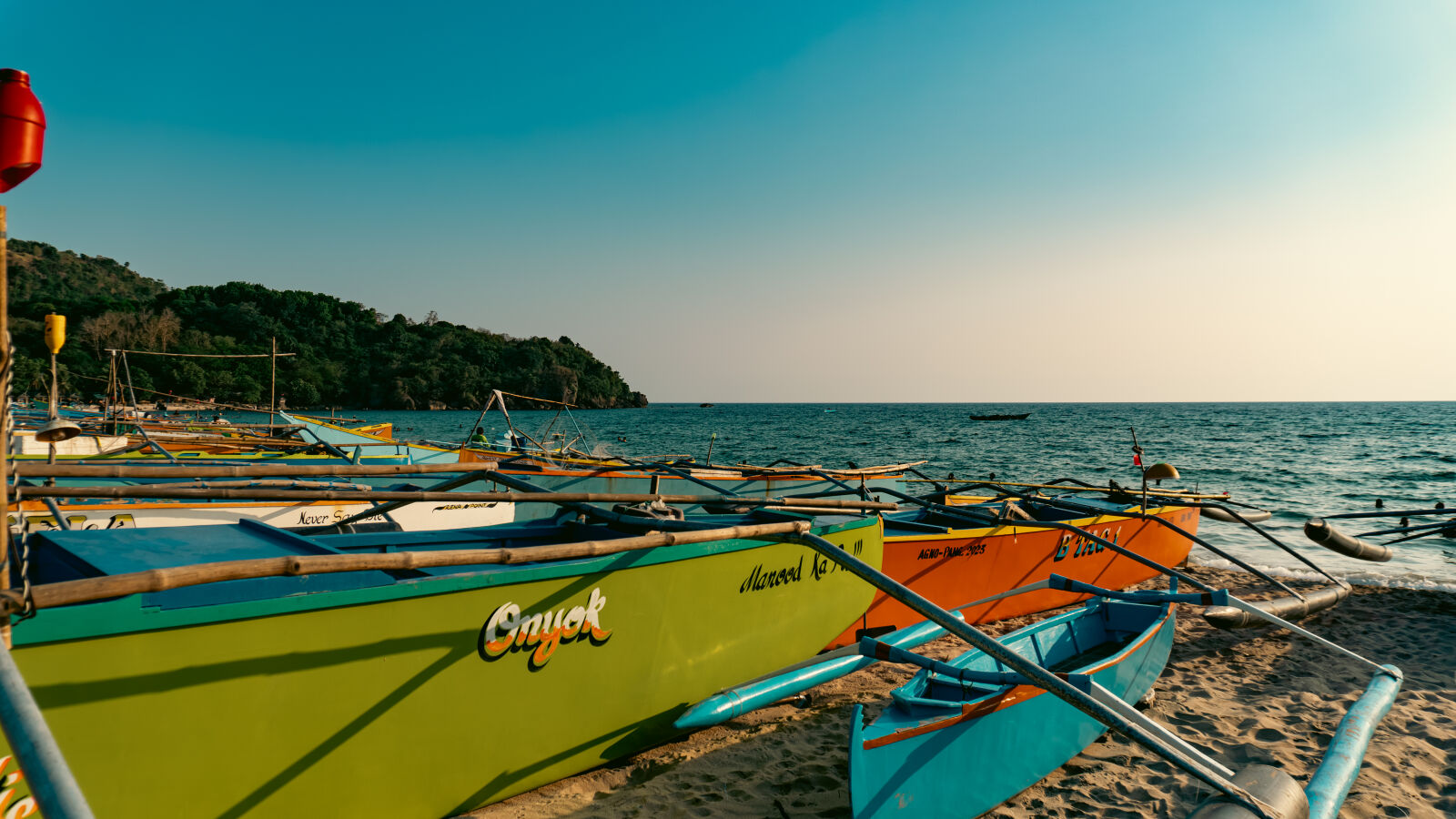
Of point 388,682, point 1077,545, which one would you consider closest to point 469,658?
point 388,682

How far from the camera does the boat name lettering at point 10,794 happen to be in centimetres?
231

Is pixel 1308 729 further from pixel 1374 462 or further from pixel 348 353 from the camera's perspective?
pixel 348 353

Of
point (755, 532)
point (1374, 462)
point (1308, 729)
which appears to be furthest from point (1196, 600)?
point (1374, 462)

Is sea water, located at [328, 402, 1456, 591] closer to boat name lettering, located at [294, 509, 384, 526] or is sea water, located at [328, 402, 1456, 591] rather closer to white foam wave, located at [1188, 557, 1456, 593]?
white foam wave, located at [1188, 557, 1456, 593]

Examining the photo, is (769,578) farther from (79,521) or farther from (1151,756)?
(79,521)

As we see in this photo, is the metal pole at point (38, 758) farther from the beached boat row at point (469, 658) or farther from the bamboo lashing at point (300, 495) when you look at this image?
the bamboo lashing at point (300, 495)

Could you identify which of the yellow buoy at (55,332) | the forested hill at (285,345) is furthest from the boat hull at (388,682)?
the forested hill at (285,345)

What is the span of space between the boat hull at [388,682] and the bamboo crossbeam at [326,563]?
0.20 metres

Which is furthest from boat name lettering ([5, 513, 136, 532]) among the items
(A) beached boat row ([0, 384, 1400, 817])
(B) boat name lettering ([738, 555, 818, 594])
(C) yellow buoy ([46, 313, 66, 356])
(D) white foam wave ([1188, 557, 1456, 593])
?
(D) white foam wave ([1188, 557, 1456, 593])

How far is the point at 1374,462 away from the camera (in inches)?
1232

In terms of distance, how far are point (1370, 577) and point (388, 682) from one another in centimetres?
1539

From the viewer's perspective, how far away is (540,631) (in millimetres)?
3832

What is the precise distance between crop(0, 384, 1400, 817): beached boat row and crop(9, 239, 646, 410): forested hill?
64.7 m

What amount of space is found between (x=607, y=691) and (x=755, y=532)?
4.45 feet
